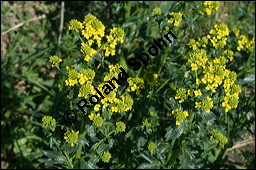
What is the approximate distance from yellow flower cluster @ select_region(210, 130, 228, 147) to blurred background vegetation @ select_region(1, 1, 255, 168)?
58 cm

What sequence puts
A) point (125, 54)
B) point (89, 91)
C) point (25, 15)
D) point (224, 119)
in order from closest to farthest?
point (89, 91), point (224, 119), point (125, 54), point (25, 15)

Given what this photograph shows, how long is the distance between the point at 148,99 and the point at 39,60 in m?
2.07

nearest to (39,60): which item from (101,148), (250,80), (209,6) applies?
(101,148)

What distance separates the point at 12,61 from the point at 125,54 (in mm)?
1512

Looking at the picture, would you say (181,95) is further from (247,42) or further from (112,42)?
(247,42)

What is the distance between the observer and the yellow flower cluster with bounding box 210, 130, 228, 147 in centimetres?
337

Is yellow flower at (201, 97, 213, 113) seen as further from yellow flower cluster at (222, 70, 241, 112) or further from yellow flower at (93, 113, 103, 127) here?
yellow flower at (93, 113, 103, 127)

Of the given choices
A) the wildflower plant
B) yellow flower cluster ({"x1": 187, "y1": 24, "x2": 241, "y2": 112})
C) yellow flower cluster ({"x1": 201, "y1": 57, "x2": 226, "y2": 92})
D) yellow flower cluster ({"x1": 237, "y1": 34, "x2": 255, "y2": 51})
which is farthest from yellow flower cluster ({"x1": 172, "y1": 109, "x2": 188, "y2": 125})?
yellow flower cluster ({"x1": 237, "y1": 34, "x2": 255, "y2": 51})

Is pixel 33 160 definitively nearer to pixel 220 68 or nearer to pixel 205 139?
pixel 205 139

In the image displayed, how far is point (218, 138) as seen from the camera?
337 cm

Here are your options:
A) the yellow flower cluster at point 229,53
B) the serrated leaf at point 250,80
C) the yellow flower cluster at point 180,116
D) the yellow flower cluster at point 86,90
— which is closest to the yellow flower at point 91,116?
the yellow flower cluster at point 86,90

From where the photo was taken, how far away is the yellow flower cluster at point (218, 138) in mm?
3367

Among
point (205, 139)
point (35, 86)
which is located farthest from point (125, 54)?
point (205, 139)

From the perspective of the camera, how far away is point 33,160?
4535 millimetres
